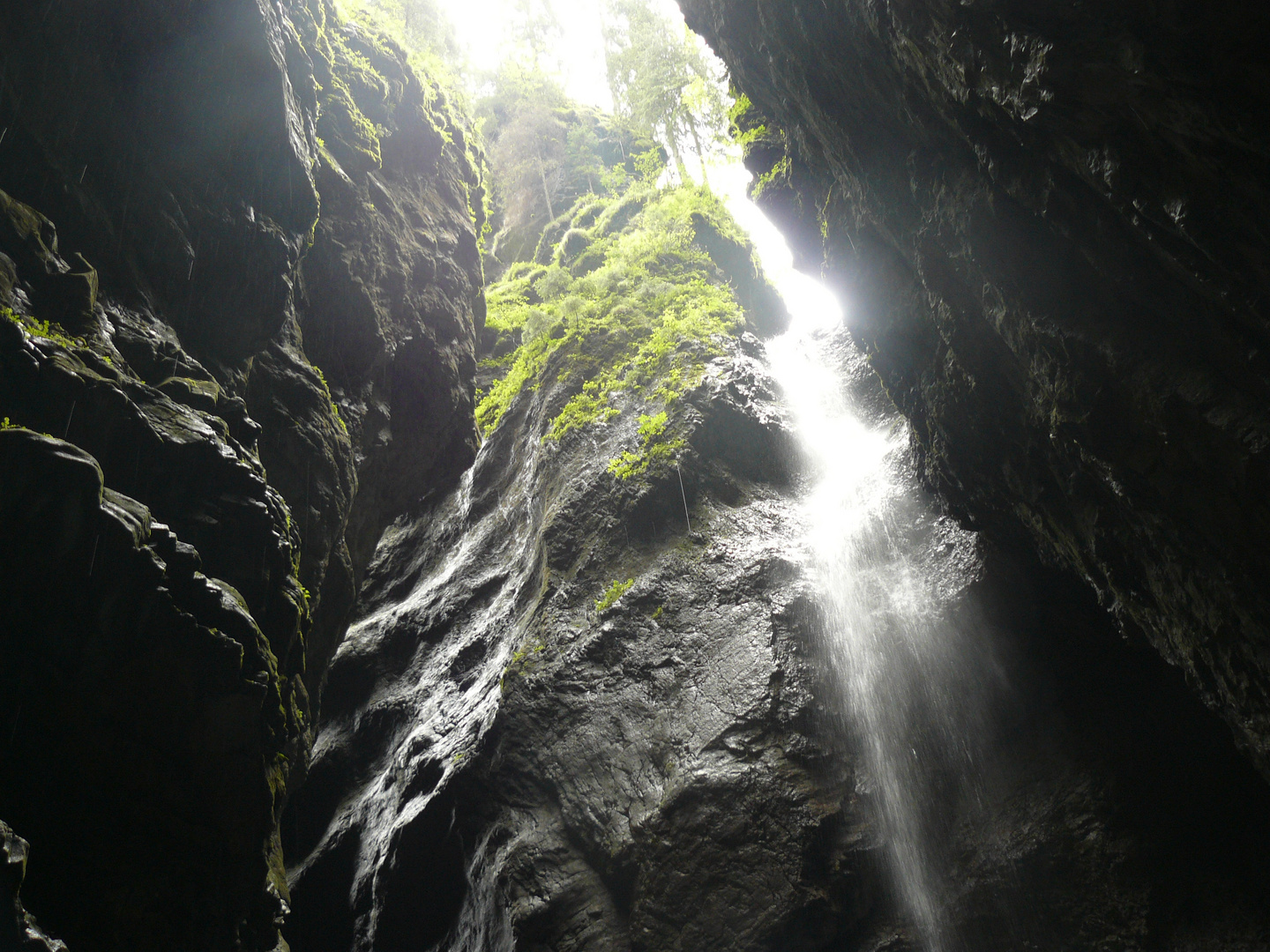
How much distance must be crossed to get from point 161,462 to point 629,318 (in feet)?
37.1

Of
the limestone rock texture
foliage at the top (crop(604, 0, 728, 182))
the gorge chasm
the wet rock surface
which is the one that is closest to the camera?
the gorge chasm

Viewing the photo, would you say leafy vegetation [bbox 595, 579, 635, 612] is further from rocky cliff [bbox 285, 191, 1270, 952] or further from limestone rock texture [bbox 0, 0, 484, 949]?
limestone rock texture [bbox 0, 0, 484, 949]

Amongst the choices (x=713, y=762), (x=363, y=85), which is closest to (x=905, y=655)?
(x=713, y=762)

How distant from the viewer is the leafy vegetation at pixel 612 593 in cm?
1008

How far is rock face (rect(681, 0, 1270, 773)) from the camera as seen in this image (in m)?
3.08

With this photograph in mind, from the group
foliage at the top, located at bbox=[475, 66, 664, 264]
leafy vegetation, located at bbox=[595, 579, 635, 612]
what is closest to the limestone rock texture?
leafy vegetation, located at bbox=[595, 579, 635, 612]

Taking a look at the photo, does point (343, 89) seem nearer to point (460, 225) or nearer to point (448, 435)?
point (460, 225)

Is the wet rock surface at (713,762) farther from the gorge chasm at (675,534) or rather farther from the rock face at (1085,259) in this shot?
the rock face at (1085,259)

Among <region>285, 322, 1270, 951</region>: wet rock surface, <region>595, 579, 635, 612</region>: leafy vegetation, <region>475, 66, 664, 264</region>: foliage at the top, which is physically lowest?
<region>285, 322, 1270, 951</region>: wet rock surface

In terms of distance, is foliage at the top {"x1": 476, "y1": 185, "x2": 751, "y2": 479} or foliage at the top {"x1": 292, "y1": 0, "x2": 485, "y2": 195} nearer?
foliage at the top {"x1": 292, "y1": 0, "x2": 485, "y2": 195}

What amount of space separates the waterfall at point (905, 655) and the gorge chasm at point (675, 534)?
54 millimetres

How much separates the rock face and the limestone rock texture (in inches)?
242

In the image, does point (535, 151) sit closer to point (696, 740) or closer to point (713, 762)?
point (696, 740)

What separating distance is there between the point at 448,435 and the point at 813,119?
8.57 m
